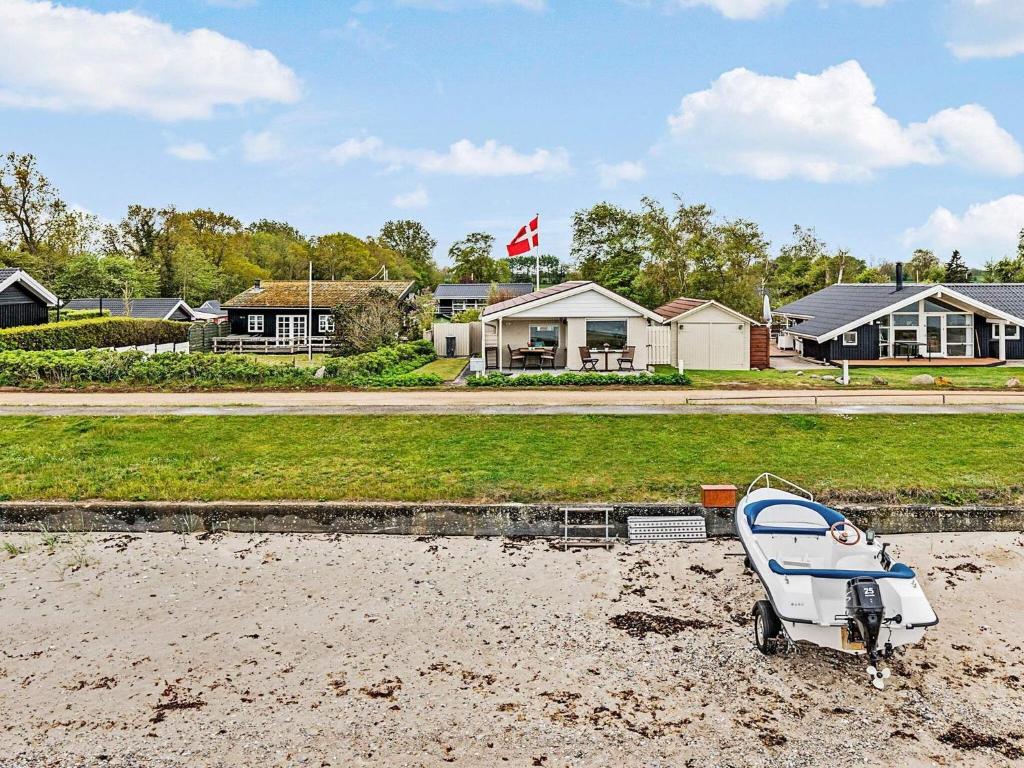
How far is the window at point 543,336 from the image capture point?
90.5 feet

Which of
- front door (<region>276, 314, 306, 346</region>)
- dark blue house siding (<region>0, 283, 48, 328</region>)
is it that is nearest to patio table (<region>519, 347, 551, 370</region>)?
dark blue house siding (<region>0, 283, 48, 328</region>)

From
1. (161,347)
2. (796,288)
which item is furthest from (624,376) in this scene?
(796,288)

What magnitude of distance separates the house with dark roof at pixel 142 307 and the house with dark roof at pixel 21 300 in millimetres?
10725

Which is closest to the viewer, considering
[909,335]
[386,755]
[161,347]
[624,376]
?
[386,755]

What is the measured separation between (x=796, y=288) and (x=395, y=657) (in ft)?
177

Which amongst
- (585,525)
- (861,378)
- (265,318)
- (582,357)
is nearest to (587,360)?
(582,357)

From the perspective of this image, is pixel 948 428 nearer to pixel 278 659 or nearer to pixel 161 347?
pixel 278 659

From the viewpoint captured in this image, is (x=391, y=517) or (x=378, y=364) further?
(x=378, y=364)

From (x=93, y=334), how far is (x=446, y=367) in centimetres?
1582

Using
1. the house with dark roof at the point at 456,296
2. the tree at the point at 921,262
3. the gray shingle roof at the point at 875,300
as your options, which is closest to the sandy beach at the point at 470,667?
the gray shingle roof at the point at 875,300

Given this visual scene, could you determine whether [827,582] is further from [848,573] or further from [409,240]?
[409,240]

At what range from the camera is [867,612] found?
650 centimetres

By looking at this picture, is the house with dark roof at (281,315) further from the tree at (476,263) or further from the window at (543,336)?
the tree at (476,263)

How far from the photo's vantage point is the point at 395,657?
7.12 m
